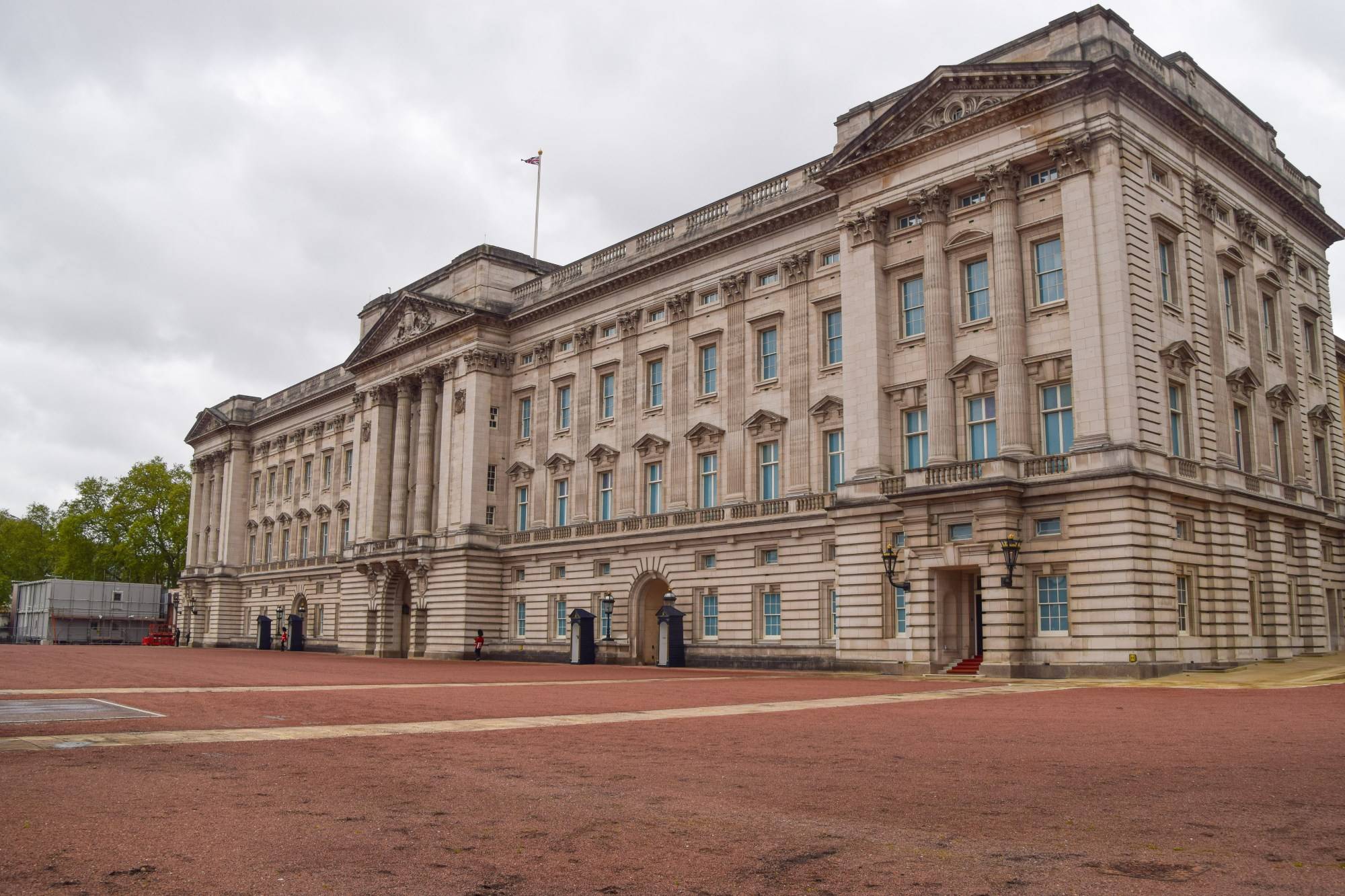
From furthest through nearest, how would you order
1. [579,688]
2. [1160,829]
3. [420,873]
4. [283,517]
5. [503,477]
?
[283,517] → [503,477] → [579,688] → [1160,829] → [420,873]

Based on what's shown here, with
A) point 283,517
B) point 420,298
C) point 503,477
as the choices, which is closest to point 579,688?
point 503,477

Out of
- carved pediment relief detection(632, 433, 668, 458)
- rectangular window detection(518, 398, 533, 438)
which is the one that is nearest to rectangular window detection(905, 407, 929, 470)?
carved pediment relief detection(632, 433, 668, 458)

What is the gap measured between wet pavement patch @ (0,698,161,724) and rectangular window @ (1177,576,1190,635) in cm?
3100

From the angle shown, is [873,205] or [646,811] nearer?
[646,811]

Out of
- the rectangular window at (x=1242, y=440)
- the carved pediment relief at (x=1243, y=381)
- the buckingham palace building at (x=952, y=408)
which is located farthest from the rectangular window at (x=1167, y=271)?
the rectangular window at (x=1242, y=440)

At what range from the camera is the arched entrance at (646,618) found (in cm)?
5509

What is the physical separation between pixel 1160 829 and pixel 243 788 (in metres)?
8.86

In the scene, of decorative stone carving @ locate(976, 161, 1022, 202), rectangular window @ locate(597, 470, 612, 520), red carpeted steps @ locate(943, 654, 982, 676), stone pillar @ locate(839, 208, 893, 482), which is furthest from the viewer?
rectangular window @ locate(597, 470, 612, 520)

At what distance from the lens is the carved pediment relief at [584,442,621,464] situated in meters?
58.3

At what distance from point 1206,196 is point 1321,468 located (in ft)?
46.5

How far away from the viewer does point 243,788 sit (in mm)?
11516

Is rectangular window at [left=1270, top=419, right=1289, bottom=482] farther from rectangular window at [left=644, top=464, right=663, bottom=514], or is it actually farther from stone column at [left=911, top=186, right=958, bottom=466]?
rectangular window at [left=644, top=464, right=663, bottom=514]

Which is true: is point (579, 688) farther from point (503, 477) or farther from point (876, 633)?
point (503, 477)

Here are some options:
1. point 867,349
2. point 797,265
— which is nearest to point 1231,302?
point 867,349
